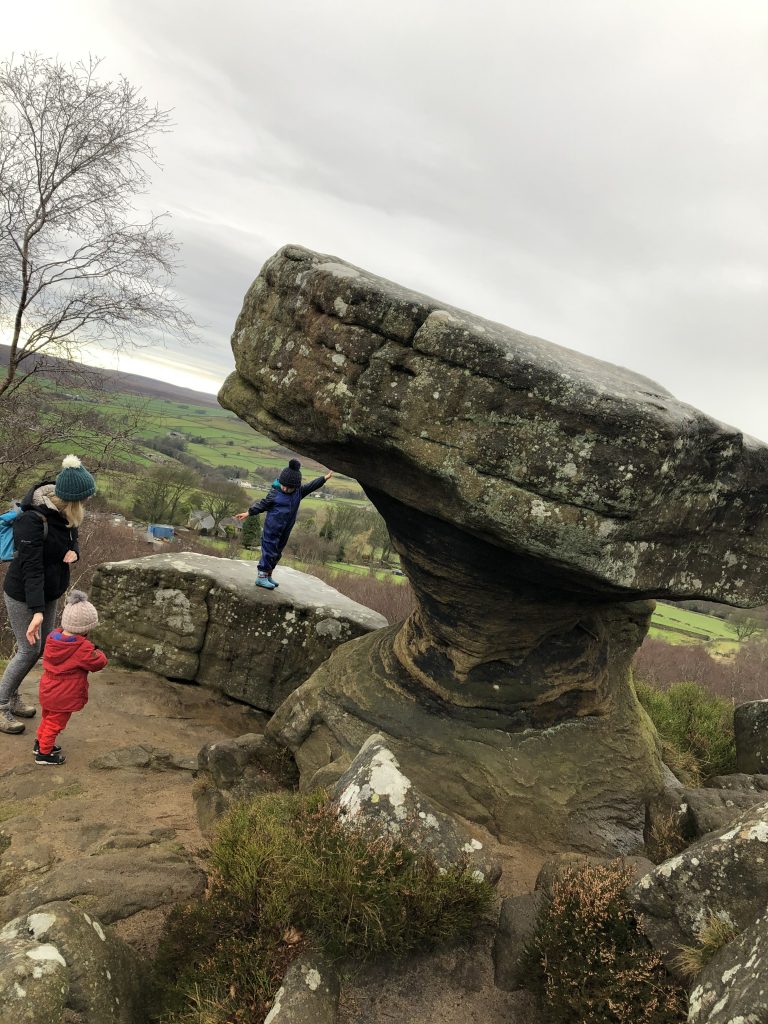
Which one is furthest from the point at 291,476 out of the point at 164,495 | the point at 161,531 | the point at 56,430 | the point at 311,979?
the point at 164,495

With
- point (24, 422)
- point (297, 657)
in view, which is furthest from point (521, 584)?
point (24, 422)

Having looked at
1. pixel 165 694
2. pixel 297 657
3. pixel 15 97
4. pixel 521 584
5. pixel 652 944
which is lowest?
pixel 165 694

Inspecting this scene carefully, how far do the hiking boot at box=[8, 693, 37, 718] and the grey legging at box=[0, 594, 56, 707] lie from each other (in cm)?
15

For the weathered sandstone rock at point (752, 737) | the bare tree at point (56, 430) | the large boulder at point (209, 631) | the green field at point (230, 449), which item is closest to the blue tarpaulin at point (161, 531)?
the green field at point (230, 449)

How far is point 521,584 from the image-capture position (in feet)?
22.1

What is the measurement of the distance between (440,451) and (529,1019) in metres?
4.22

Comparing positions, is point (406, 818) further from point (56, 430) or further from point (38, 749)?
point (56, 430)

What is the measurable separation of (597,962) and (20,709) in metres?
7.21

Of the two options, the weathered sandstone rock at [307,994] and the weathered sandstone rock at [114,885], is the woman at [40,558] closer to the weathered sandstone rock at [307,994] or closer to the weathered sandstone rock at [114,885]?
the weathered sandstone rock at [114,885]

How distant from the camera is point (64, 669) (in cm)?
668

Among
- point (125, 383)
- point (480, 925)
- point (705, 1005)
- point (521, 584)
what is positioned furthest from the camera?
point (125, 383)

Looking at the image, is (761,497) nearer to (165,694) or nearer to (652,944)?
(652,944)

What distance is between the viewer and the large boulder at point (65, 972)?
333cm

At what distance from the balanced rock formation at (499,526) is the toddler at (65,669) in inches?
94.8
